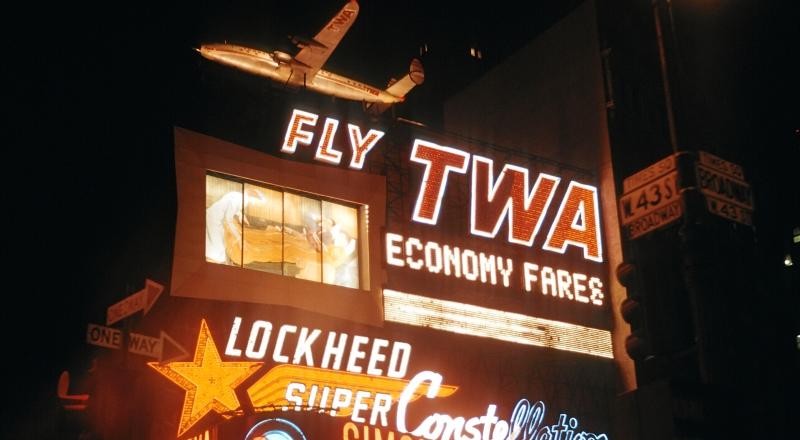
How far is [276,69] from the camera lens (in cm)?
2769

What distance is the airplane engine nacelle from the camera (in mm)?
27500

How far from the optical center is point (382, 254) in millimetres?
26734

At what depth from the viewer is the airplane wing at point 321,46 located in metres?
27.5

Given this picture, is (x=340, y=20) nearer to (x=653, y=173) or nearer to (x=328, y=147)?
(x=328, y=147)

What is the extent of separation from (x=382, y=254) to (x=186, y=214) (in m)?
5.36

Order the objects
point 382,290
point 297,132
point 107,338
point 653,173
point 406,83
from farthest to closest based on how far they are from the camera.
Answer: point 406,83 < point 297,132 < point 382,290 < point 107,338 < point 653,173

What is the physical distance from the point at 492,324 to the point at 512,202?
390cm

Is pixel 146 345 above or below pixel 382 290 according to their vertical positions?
below

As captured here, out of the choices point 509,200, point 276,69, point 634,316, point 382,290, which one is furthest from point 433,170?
point 634,316

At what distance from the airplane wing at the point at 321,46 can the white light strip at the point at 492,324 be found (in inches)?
255

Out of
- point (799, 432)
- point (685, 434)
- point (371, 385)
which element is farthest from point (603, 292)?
point (685, 434)

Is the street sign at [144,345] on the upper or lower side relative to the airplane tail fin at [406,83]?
lower

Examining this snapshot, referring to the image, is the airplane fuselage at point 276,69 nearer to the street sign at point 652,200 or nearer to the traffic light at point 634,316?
the street sign at point 652,200

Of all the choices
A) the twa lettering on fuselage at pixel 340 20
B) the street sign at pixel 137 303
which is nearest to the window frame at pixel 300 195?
the twa lettering on fuselage at pixel 340 20
